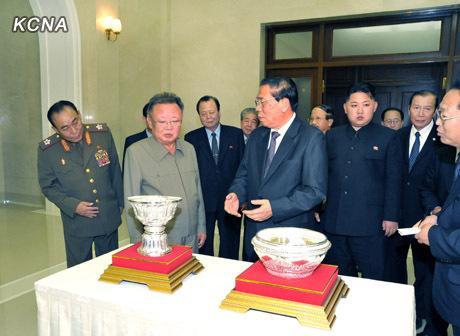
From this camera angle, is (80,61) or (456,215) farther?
(80,61)

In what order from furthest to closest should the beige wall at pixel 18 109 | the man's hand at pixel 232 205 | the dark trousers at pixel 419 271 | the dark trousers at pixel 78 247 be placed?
the beige wall at pixel 18 109 < the dark trousers at pixel 78 247 < the dark trousers at pixel 419 271 < the man's hand at pixel 232 205

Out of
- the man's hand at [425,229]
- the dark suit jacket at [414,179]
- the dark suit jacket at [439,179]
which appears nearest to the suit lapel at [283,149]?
the man's hand at [425,229]

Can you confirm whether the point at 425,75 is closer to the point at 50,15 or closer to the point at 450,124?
the point at 450,124

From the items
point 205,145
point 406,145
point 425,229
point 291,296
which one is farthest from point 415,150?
point 291,296

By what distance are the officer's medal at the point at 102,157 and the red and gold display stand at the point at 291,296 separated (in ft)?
5.64

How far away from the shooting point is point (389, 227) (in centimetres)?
246

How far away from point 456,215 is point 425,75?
408 centimetres

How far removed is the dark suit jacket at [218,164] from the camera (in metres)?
3.54

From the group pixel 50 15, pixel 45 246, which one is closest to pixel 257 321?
pixel 45 246

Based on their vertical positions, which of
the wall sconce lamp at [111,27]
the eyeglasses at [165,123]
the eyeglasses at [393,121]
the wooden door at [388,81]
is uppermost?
the wall sconce lamp at [111,27]

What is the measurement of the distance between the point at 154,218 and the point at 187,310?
38 cm

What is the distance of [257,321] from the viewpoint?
3.90ft

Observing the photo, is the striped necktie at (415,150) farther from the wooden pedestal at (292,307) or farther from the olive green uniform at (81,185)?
the olive green uniform at (81,185)

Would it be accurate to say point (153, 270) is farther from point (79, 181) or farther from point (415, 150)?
point (415, 150)
